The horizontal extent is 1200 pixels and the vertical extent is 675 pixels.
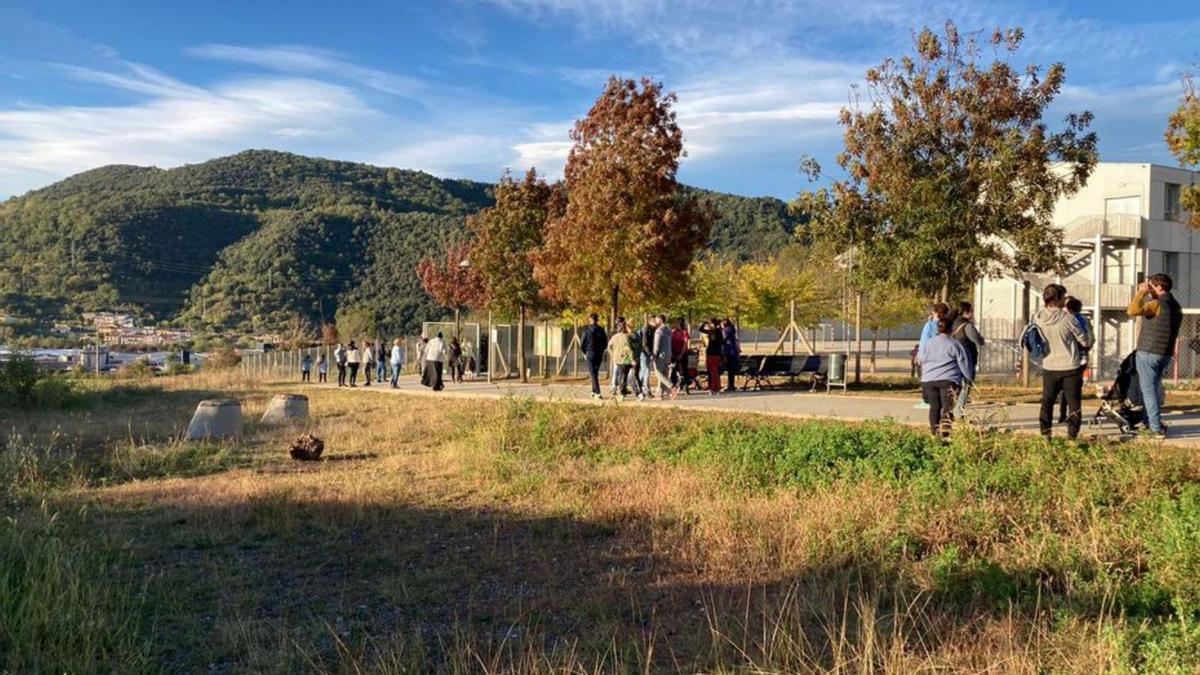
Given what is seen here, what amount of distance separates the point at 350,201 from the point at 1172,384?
77.8 metres

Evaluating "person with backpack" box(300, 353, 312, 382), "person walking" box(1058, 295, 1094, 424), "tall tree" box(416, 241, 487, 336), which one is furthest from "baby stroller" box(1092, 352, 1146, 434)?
"person with backpack" box(300, 353, 312, 382)

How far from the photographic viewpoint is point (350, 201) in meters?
87.0

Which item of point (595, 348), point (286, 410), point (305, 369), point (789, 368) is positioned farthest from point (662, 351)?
point (305, 369)

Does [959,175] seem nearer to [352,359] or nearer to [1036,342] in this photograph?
[1036,342]

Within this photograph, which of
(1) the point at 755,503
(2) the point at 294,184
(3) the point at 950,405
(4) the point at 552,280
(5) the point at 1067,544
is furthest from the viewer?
(2) the point at 294,184

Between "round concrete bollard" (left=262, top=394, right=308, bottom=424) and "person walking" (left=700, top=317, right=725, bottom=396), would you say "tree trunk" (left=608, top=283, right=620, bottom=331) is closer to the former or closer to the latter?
"person walking" (left=700, top=317, right=725, bottom=396)

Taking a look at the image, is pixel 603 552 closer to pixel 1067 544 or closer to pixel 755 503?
pixel 755 503

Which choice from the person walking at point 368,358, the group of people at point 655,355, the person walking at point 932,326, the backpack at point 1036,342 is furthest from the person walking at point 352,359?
the backpack at point 1036,342

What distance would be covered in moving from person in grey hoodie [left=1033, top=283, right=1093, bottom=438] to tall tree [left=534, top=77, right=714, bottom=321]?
11.0 metres

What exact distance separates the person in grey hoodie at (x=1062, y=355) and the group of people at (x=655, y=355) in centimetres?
779

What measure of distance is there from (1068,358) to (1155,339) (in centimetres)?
89

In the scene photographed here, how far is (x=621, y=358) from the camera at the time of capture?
17219 mm

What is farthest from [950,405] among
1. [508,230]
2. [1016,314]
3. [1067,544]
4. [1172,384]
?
[1016,314]

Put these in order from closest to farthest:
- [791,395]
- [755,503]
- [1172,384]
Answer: [755,503]
[791,395]
[1172,384]
